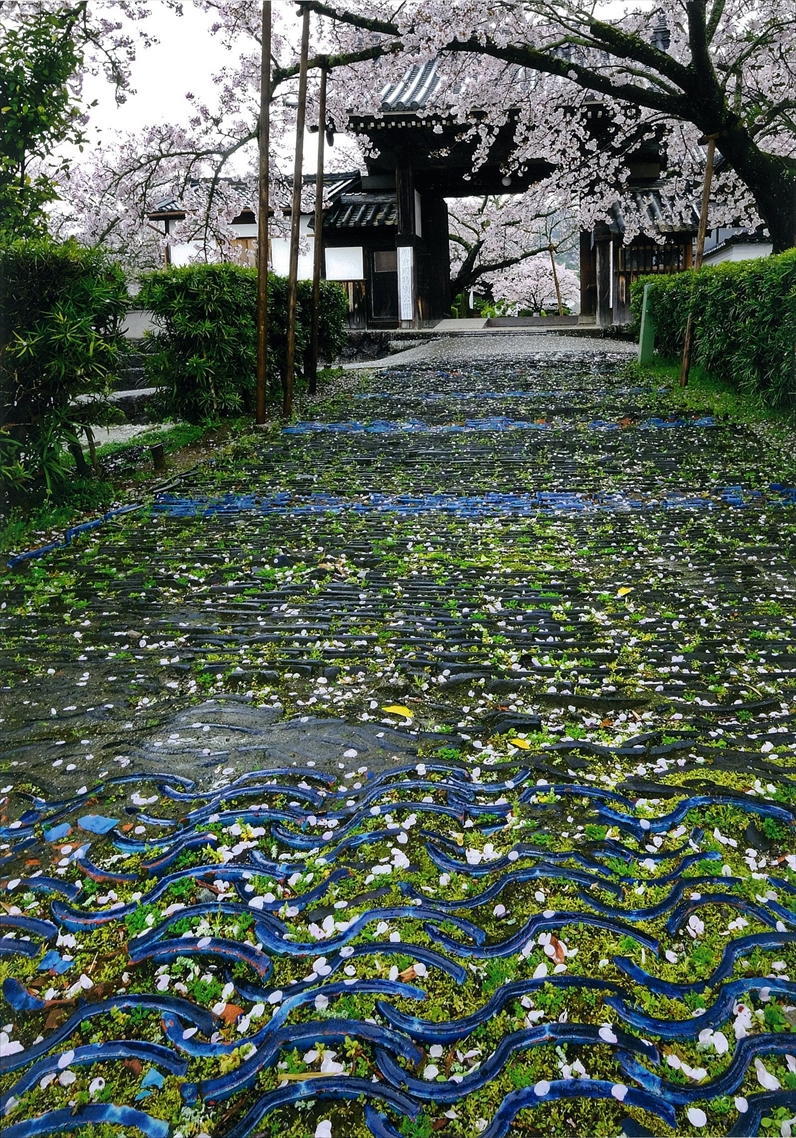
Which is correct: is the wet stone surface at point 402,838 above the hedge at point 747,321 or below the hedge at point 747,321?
below

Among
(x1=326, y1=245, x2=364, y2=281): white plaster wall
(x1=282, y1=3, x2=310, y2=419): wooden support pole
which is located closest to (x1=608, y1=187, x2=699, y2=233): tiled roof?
(x1=326, y1=245, x2=364, y2=281): white plaster wall

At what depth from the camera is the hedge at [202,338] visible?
877 cm

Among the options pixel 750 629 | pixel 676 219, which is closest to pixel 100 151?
pixel 676 219

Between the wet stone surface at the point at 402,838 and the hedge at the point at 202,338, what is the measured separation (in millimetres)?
4390

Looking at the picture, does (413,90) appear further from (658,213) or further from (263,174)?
(263,174)

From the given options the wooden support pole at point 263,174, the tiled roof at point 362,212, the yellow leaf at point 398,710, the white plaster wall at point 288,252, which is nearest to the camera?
the yellow leaf at point 398,710

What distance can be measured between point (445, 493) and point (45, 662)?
3736mm

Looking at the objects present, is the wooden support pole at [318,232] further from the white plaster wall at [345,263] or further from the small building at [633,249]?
the white plaster wall at [345,263]

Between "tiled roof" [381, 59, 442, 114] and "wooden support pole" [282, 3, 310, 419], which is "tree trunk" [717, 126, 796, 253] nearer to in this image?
"wooden support pole" [282, 3, 310, 419]

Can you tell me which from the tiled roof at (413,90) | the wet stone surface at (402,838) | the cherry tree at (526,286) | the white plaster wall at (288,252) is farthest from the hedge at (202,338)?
the cherry tree at (526,286)

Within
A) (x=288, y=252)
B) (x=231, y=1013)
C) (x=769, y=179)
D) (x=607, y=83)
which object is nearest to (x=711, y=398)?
(x=769, y=179)

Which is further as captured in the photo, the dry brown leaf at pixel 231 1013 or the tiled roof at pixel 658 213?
the tiled roof at pixel 658 213

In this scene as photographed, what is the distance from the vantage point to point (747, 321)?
9094 millimetres

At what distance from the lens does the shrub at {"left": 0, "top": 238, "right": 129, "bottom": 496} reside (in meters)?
5.41
